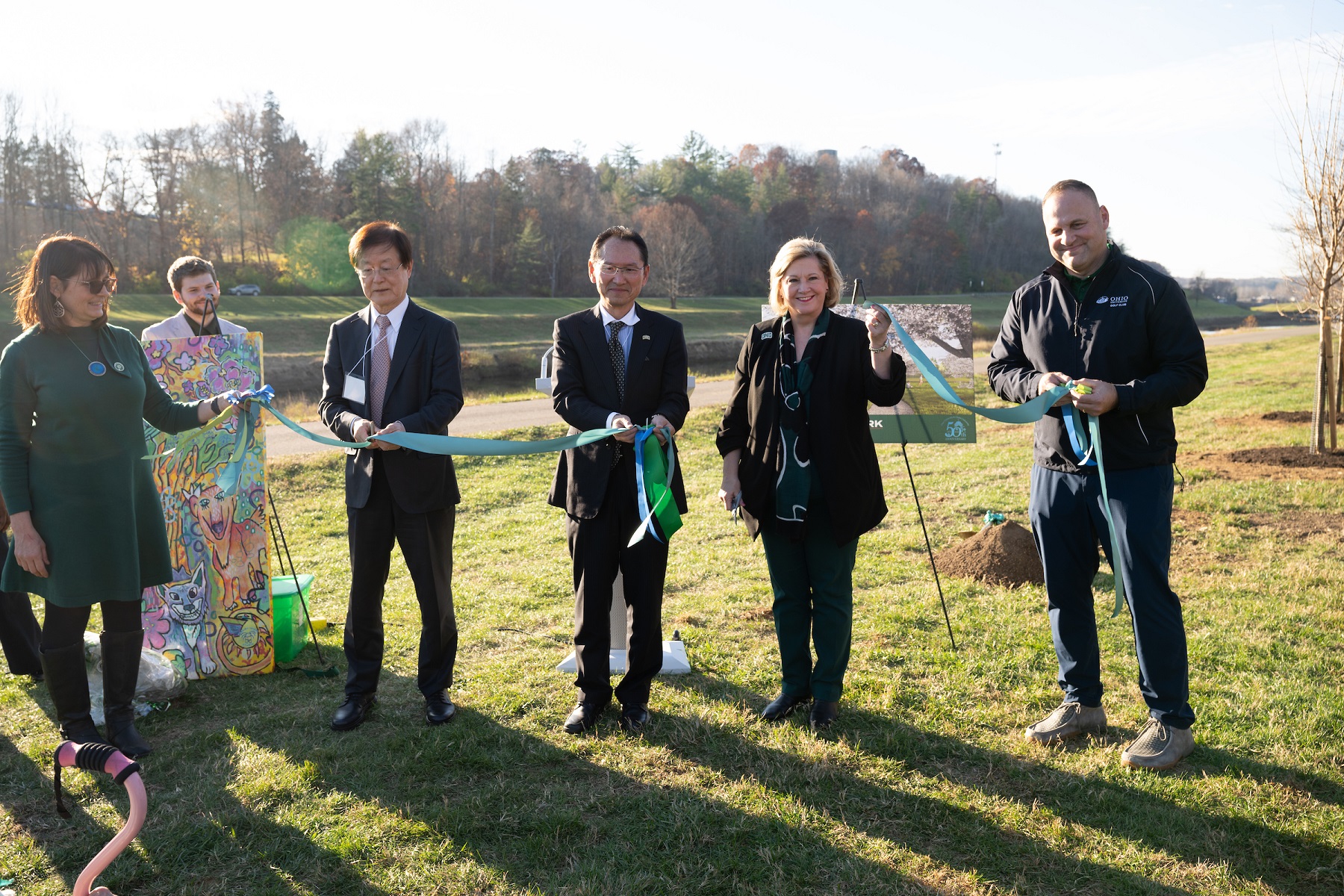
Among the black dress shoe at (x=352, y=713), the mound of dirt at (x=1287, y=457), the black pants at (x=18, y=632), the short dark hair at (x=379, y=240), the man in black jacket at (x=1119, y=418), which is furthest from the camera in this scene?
the mound of dirt at (x=1287, y=457)

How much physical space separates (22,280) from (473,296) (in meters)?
52.7

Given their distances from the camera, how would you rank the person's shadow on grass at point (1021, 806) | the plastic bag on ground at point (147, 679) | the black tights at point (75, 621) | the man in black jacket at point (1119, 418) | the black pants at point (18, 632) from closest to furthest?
the person's shadow on grass at point (1021, 806) < the man in black jacket at point (1119, 418) < the black tights at point (75, 621) < the plastic bag on ground at point (147, 679) < the black pants at point (18, 632)

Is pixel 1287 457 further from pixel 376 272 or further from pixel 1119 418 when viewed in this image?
pixel 376 272

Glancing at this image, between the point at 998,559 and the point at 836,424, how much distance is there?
3.00 m

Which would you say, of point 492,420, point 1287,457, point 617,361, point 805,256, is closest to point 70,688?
point 617,361

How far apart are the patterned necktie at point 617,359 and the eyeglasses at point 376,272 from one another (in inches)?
40.3

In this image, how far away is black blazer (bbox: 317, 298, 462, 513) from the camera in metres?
4.02

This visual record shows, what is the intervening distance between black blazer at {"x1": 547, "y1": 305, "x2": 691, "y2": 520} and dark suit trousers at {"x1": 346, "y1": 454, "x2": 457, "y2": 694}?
2.15 feet

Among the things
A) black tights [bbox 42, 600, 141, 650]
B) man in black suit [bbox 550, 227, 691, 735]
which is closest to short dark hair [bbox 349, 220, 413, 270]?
man in black suit [bbox 550, 227, 691, 735]

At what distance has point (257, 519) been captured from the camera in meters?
4.89

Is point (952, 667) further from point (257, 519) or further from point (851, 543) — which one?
point (257, 519)

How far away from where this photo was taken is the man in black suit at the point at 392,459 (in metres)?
4.02

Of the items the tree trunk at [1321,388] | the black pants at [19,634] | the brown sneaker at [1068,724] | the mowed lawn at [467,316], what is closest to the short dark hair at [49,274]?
the black pants at [19,634]

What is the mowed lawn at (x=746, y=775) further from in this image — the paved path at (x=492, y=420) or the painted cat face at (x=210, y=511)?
the paved path at (x=492, y=420)
